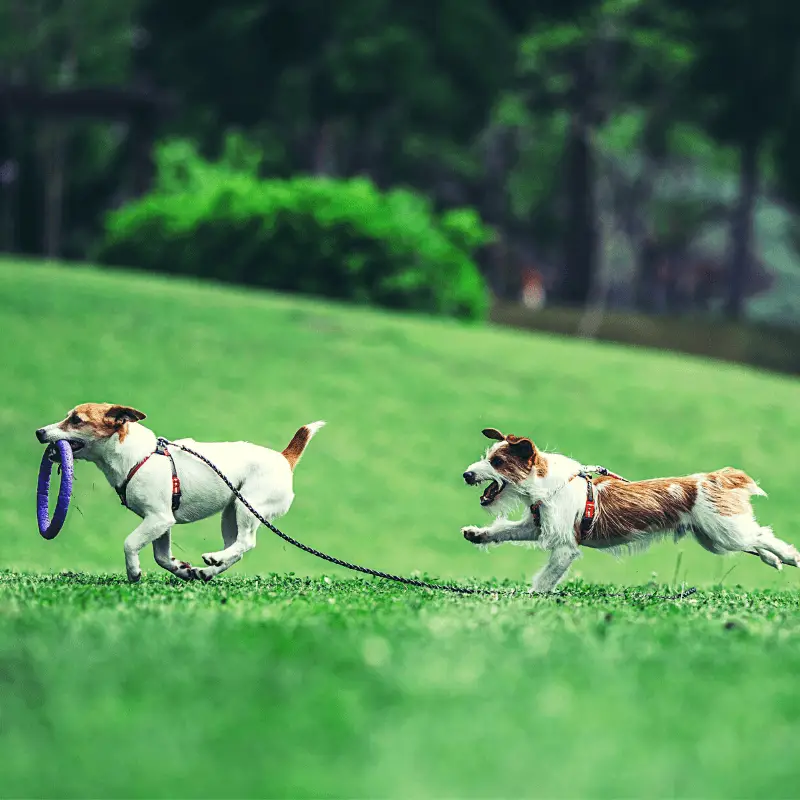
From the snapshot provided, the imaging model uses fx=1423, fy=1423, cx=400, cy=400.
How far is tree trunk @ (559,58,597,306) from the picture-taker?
44.6 metres

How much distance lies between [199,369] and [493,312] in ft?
55.7

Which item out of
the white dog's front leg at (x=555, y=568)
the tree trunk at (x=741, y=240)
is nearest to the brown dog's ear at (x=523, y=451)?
the white dog's front leg at (x=555, y=568)

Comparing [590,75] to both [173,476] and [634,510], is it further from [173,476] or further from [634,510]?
[173,476]

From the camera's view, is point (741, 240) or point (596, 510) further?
point (741, 240)

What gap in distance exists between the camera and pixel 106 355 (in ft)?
64.8

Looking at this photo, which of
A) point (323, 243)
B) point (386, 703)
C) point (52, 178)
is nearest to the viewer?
point (386, 703)

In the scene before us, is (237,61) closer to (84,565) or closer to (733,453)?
(733,453)

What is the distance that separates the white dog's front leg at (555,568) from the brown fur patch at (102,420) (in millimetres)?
2452

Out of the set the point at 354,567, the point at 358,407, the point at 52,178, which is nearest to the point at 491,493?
the point at 354,567

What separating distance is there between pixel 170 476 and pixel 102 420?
18.9 inches

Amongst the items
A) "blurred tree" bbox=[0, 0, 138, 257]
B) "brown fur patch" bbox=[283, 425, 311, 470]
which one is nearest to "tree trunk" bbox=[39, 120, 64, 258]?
"blurred tree" bbox=[0, 0, 138, 257]

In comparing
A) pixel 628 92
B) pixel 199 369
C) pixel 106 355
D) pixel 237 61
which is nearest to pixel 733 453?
pixel 199 369

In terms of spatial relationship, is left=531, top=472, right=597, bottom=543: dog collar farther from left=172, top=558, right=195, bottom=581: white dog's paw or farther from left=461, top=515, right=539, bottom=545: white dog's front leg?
left=172, top=558, right=195, bottom=581: white dog's paw

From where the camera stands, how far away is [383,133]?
42.2 metres
